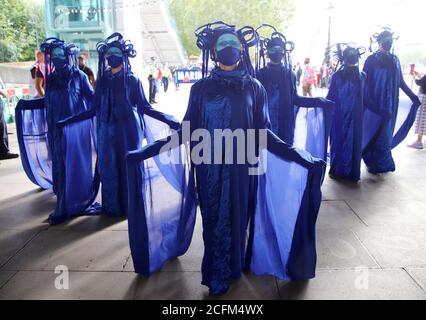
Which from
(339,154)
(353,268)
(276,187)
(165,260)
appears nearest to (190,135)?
(276,187)

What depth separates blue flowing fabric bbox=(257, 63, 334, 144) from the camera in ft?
12.5

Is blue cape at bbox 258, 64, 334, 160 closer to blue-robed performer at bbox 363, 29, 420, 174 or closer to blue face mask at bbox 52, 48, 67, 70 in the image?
blue-robed performer at bbox 363, 29, 420, 174

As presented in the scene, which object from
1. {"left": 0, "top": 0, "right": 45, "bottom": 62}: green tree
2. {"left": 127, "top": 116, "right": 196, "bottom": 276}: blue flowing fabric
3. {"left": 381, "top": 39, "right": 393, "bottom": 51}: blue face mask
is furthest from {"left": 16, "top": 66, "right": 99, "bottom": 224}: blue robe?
{"left": 0, "top": 0, "right": 45, "bottom": 62}: green tree

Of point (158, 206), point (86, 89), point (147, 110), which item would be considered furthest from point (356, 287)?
point (86, 89)

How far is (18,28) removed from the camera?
86.3ft

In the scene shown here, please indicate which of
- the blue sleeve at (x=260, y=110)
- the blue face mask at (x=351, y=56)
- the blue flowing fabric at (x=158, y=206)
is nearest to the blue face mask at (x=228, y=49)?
the blue sleeve at (x=260, y=110)

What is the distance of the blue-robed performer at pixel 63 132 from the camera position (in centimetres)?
364

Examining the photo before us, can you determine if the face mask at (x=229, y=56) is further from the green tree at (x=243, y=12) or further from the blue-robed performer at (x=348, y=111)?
the green tree at (x=243, y=12)

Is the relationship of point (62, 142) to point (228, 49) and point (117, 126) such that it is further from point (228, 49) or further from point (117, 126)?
point (228, 49)

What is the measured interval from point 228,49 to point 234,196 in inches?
35.8

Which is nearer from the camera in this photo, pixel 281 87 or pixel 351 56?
pixel 281 87

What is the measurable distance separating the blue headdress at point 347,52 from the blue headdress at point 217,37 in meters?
2.53

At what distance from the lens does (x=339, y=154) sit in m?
4.87
